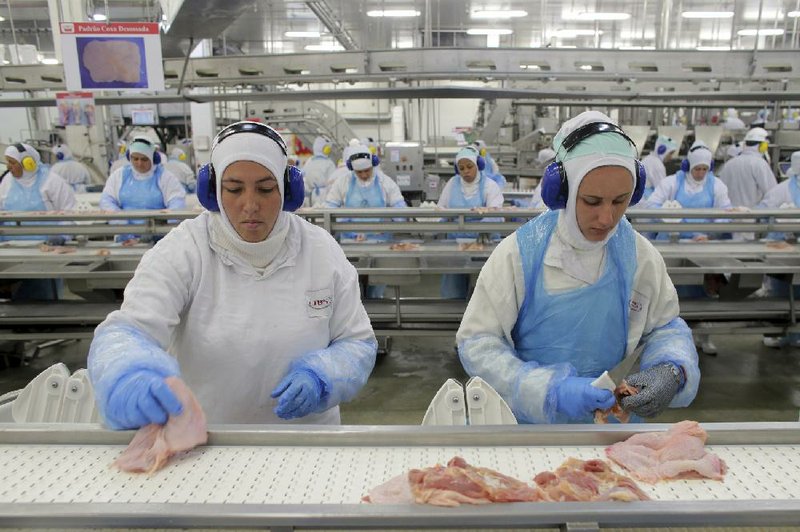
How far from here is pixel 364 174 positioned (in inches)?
237

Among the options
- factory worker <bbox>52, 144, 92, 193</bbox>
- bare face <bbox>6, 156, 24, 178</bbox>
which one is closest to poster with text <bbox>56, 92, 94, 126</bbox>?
bare face <bbox>6, 156, 24, 178</bbox>

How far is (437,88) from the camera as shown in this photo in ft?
11.5

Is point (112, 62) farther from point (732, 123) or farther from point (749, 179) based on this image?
point (732, 123)

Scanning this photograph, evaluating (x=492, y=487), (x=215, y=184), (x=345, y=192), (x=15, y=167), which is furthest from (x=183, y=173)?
(x=492, y=487)

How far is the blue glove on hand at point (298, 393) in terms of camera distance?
1.54 metres

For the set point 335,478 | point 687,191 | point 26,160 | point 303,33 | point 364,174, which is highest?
point 303,33

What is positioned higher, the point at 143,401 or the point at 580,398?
the point at 143,401

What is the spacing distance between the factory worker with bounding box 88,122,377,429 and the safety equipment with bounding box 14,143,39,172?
16.7 ft

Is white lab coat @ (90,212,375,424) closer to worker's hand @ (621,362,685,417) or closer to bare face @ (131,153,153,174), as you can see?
worker's hand @ (621,362,685,417)

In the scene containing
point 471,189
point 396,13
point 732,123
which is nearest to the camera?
point 471,189

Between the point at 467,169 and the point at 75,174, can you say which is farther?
the point at 75,174

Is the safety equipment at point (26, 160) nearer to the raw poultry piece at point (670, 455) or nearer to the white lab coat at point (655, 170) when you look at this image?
the raw poultry piece at point (670, 455)

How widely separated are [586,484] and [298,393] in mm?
798

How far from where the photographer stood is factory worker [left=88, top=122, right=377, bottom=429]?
5.17 feet
